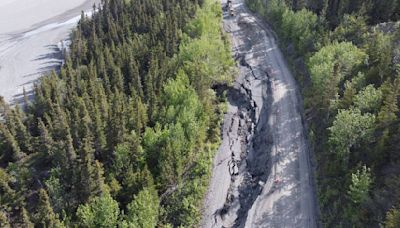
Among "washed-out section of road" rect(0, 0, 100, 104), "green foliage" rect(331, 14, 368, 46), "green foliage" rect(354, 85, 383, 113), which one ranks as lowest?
"green foliage" rect(354, 85, 383, 113)

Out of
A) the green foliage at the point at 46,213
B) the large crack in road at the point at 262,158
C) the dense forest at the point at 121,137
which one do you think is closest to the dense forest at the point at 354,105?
the large crack in road at the point at 262,158

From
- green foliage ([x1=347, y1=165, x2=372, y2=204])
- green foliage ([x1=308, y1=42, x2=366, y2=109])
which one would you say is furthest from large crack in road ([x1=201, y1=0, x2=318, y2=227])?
green foliage ([x1=347, y1=165, x2=372, y2=204])

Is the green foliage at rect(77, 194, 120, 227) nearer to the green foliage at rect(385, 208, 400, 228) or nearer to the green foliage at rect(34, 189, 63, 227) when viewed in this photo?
the green foliage at rect(34, 189, 63, 227)

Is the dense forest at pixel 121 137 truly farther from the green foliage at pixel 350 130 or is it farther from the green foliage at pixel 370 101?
the green foliage at pixel 370 101

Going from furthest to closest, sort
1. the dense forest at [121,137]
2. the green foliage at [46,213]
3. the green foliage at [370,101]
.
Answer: the green foliage at [370,101] → the dense forest at [121,137] → the green foliage at [46,213]

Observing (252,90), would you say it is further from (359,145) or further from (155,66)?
(359,145)

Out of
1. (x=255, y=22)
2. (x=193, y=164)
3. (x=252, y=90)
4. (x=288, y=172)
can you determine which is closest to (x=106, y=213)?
(x=193, y=164)

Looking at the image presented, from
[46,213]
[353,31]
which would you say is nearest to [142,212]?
[46,213]
